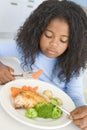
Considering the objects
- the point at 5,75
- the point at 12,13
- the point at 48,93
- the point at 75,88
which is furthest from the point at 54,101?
the point at 12,13

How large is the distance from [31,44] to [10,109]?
38 centimetres

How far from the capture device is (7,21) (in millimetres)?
1710

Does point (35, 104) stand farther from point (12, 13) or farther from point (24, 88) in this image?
point (12, 13)

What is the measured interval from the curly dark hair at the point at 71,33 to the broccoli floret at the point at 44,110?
32cm

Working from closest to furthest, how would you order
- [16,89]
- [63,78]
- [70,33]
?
[16,89]
[70,33]
[63,78]

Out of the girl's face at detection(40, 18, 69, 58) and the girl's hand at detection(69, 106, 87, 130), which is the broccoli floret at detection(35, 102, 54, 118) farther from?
the girl's face at detection(40, 18, 69, 58)

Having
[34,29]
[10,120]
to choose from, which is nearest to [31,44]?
[34,29]

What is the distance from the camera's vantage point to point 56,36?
2.86 feet

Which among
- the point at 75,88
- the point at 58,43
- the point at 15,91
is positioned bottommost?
the point at 75,88

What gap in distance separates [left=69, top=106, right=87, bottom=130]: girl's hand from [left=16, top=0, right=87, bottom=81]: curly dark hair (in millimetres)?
316

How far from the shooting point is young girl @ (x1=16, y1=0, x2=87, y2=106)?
899 millimetres

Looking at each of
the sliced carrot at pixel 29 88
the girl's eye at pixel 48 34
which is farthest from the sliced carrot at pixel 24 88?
the girl's eye at pixel 48 34

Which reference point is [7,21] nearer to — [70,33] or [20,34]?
[20,34]

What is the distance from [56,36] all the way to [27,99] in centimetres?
27
